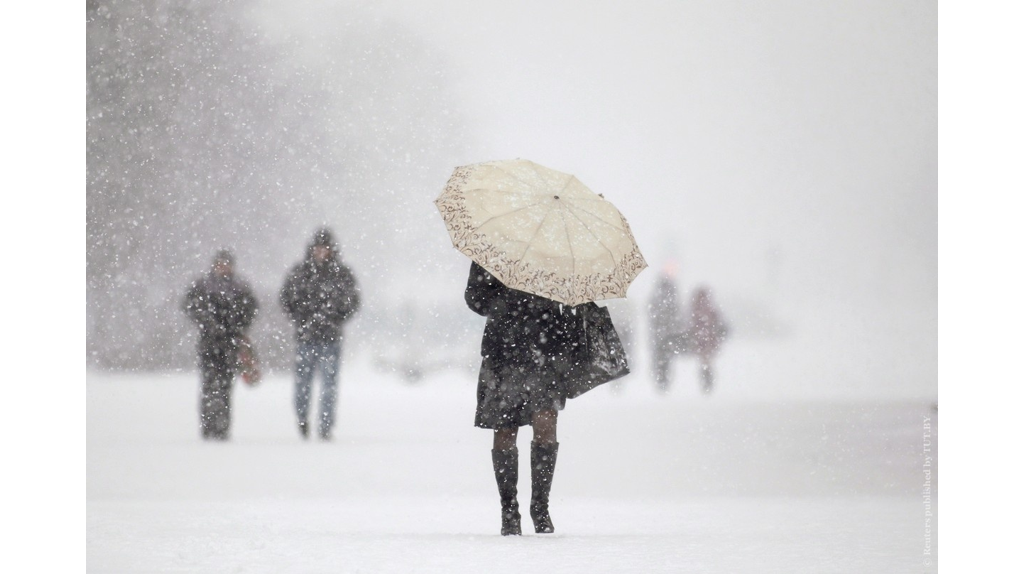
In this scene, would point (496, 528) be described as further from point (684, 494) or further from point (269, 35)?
point (269, 35)

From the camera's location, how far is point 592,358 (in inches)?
180

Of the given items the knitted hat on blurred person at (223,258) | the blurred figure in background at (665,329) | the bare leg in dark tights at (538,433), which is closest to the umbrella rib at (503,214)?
the bare leg in dark tights at (538,433)

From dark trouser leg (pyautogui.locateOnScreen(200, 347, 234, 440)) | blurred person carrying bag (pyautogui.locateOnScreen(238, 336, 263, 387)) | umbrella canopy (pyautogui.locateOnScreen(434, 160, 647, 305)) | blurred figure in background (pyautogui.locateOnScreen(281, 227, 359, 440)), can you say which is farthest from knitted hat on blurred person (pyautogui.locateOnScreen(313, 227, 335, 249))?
umbrella canopy (pyautogui.locateOnScreen(434, 160, 647, 305))

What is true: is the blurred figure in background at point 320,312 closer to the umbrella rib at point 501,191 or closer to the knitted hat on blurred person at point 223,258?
the knitted hat on blurred person at point 223,258

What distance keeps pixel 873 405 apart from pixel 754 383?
60.2 inches

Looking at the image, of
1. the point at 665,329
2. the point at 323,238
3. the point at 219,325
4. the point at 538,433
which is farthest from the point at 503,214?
the point at 665,329

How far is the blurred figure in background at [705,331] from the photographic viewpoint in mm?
10039

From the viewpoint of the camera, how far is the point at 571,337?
15.1ft

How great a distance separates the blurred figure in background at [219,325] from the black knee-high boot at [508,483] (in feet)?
12.3

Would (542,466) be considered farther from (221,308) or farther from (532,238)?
(221,308)

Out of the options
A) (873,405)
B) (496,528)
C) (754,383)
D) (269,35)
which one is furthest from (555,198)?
(269,35)

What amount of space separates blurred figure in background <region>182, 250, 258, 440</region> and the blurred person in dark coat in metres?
3.74

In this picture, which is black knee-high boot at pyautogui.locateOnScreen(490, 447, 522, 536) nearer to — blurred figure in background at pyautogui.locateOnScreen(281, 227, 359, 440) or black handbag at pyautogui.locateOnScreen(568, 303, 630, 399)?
black handbag at pyautogui.locateOnScreen(568, 303, 630, 399)

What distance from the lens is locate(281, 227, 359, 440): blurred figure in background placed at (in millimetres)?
7598
